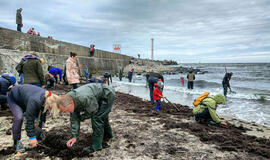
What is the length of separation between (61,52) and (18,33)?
4.20m

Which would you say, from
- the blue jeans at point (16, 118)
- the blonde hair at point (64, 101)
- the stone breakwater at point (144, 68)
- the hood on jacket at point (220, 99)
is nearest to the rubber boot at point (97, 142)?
the blonde hair at point (64, 101)

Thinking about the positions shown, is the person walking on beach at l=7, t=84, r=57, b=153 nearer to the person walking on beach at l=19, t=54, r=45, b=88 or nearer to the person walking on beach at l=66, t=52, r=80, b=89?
the person walking on beach at l=19, t=54, r=45, b=88

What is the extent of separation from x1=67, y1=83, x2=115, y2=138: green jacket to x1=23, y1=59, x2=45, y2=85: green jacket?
242cm

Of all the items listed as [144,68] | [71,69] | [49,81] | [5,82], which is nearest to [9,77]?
[5,82]

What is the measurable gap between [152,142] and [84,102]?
1764 mm

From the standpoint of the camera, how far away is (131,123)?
4.66 meters

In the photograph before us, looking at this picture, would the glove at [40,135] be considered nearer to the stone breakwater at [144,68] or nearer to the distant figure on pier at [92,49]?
the distant figure on pier at [92,49]

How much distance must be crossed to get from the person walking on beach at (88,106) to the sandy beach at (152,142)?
1.34ft

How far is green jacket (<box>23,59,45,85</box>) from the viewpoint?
428 centimetres

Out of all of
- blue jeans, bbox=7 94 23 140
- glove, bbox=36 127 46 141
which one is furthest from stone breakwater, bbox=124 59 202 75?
blue jeans, bbox=7 94 23 140

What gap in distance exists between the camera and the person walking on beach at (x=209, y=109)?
445cm

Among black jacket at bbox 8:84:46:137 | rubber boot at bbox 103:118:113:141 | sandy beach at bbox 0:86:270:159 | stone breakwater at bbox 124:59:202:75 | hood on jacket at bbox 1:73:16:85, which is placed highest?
stone breakwater at bbox 124:59:202:75

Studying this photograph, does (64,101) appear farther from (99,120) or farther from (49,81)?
(49,81)

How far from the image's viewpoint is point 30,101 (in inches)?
99.8
